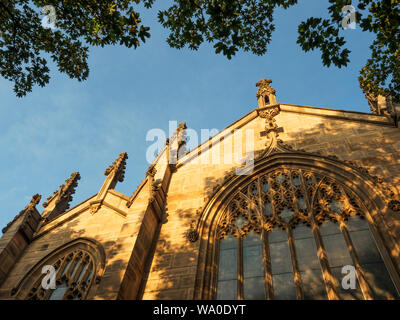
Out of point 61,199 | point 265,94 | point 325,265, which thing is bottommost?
point 325,265

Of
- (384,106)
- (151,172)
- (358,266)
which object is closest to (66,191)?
(151,172)

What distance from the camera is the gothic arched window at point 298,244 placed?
7638 millimetres

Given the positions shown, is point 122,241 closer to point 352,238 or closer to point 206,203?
point 206,203

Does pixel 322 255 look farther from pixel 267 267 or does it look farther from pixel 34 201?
A: pixel 34 201

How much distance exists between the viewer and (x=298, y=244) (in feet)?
28.8

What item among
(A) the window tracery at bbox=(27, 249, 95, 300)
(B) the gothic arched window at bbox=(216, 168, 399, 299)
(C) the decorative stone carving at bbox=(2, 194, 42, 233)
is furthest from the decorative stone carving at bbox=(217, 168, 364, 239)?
(C) the decorative stone carving at bbox=(2, 194, 42, 233)

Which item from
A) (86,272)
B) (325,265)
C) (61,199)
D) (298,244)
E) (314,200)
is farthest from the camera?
(61,199)

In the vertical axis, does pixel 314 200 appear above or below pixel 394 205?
above

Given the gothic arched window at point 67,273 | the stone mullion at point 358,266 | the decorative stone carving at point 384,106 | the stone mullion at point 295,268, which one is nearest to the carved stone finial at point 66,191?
the gothic arched window at point 67,273

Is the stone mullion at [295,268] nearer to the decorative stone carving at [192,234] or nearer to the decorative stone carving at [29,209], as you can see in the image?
the decorative stone carving at [192,234]

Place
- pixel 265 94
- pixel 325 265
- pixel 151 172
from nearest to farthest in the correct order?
pixel 325 265 < pixel 151 172 < pixel 265 94

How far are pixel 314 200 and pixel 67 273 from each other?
26.7 ft

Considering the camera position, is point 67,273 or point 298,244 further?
point 67,273
